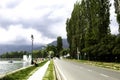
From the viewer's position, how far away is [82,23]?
316 ft

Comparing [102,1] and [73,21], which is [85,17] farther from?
[73,21]

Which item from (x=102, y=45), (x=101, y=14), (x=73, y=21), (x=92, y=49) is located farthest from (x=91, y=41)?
(x=73, y=21)

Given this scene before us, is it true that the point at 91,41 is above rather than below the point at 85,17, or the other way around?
below

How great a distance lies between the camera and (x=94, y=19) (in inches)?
2798

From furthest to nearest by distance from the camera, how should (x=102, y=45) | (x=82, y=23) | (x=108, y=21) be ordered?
(x=82, y=23) < (x=102, y=45) < (x=108, y=21)

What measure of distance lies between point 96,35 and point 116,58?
24.0 feet

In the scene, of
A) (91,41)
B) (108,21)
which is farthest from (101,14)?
(91,41)

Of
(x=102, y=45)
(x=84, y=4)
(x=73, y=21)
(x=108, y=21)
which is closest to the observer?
(x=108, y=21)

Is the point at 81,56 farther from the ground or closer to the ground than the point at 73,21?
closer to the ground

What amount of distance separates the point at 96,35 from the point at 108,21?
4167 millimetres

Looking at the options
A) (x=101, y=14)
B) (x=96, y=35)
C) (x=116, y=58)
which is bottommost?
(x=116, y=58)

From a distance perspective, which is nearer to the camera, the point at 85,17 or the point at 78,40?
the point at 85,17

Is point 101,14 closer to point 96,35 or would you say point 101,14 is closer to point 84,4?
point 96,35

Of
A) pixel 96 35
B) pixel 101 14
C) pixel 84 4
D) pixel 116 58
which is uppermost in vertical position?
pixel 84 4
